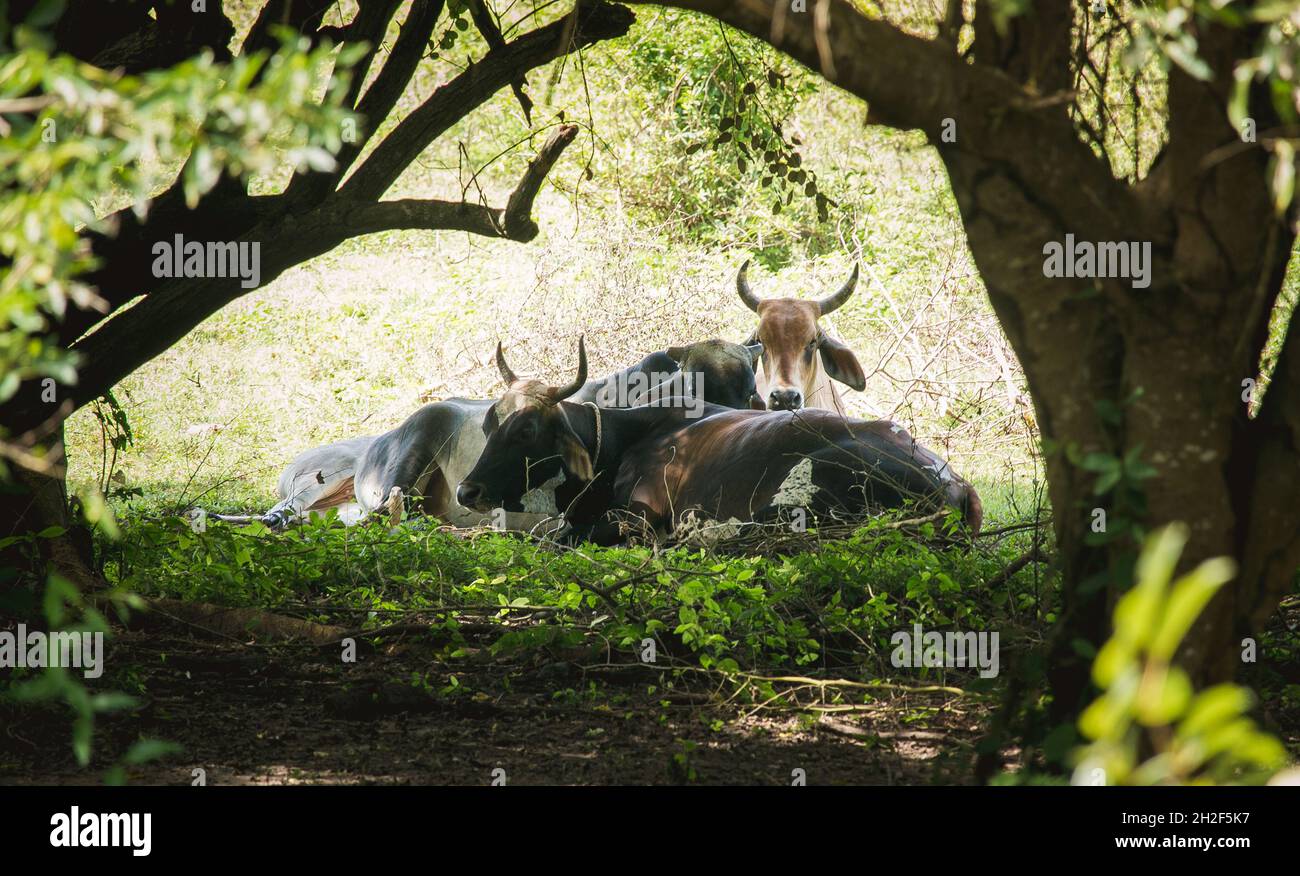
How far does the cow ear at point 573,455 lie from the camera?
7.61 m

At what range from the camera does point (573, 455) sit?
763 cm

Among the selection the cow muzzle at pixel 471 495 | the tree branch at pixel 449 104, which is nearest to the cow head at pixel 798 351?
the cow muzzle at pixel 471 495

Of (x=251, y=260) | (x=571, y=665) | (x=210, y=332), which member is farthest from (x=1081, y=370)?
(x=210, y=332)

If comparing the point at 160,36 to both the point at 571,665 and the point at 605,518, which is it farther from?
the point at 605,518

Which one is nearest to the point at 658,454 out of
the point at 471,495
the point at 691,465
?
the point at 691,465

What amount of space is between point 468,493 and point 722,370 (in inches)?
94.7

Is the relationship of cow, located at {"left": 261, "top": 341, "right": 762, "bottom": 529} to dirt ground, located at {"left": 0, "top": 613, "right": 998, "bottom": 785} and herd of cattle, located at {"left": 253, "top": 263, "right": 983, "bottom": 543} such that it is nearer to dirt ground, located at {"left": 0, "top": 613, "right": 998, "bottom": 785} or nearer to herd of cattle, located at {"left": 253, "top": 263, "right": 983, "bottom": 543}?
herd of cattle, located at {"left": 253, "top": 263, "right": 983, "bottom": 543}

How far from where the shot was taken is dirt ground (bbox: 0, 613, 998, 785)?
362 cm

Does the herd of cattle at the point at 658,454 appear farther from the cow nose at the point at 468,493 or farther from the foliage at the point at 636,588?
the foliage at the point at 636,588

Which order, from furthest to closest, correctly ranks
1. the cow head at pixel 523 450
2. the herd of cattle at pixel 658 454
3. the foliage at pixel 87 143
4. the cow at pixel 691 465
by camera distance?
the cow head at pixel 523 450 < the herd of cattle at pixel 658 454 < the cow at pixel 691 465 < the foliage at pixel 87 143

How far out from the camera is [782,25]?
274 cm

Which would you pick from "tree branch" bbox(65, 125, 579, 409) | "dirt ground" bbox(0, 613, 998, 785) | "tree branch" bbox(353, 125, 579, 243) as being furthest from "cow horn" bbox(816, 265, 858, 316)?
"dirt ground" bbox(0, 613, 998, 785)

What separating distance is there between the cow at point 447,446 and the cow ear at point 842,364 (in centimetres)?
64

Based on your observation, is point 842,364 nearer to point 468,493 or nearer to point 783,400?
point 783,400
